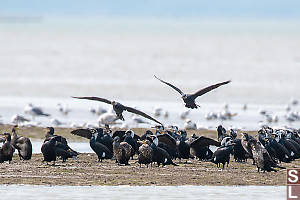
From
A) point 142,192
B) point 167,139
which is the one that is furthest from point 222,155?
point 142,192

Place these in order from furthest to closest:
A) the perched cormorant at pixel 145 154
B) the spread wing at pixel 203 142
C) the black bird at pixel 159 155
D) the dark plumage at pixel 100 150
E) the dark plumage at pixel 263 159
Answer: the spread wing at pixel 203 142 < the dark plumage at pixel 100 150 < the black bird at pixel 159 155 < the perched cormorant at pixel 145 154 < the dark plumage at pixel 263 159

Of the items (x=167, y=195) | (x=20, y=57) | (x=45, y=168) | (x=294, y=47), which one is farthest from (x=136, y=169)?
(x=294, y=47)

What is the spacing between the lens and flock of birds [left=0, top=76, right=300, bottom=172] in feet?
65.6

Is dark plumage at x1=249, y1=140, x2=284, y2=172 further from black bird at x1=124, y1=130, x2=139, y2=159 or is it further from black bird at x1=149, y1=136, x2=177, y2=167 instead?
black bird at x1=124, y1=130, x2=139, y2=159

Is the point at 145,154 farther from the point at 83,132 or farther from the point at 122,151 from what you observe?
the point at 83,132

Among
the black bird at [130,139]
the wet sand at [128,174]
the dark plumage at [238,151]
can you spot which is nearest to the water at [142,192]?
the wet sand at [128,174]

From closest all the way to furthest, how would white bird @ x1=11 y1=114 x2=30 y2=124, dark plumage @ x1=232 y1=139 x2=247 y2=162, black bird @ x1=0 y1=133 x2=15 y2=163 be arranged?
black bird @ x1=0 y1=133 x2=15 y2=163, dark plumage @ x1=232 y1=139 x2=247 y2=162, white bird @ x1=11 y1=114 x2=30 y2=124

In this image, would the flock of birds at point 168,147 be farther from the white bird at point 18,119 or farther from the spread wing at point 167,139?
the white bird at point 18,119

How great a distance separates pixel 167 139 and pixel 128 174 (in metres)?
2.53

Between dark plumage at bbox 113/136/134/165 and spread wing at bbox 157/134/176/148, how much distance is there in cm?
89

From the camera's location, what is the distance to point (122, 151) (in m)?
20.4

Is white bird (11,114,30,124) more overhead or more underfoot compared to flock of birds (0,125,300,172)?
more overhead

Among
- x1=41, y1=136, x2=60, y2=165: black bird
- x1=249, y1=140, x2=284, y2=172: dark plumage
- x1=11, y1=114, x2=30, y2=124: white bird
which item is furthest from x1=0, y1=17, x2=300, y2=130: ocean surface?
x1=249, y1=140, x2=284, y2=172: dark plumage

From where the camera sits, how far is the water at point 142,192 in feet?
53.6
